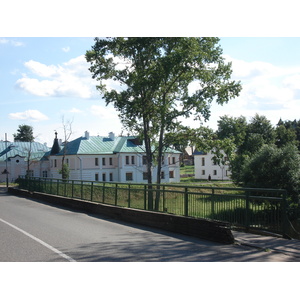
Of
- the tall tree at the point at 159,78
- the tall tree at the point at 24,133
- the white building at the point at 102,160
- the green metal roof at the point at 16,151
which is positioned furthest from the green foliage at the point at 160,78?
the tall tree at the point at 24,133

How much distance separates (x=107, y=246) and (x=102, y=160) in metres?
57.3

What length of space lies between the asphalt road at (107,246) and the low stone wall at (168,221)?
0.90ft

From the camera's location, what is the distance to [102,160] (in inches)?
2601

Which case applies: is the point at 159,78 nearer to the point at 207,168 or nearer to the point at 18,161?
the point at 18,161

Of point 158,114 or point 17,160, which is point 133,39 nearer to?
point 158,114

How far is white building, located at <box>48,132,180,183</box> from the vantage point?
6419 centimetres

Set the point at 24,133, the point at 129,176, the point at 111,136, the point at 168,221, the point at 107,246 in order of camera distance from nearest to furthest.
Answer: the point at 107,246 → the point at 168,221 → the point at 129,176 → the point at 111,136 → the point at 24,133

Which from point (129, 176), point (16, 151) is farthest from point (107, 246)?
point (16, 151)

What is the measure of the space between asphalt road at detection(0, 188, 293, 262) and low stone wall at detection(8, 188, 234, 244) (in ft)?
0.90

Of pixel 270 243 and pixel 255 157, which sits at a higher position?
pixel 255 157

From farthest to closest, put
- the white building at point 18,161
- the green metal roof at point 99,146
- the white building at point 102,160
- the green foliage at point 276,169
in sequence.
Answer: the white building at point 18,161 < the green metal roof at point 99,146 < the white building at point 102,160 < the green foliage at point 276,169

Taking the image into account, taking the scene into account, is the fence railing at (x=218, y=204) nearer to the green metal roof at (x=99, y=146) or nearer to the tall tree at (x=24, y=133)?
the green metal roof at (x=99, y=146)

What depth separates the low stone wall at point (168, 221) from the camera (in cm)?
975

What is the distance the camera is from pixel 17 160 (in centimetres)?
6944
